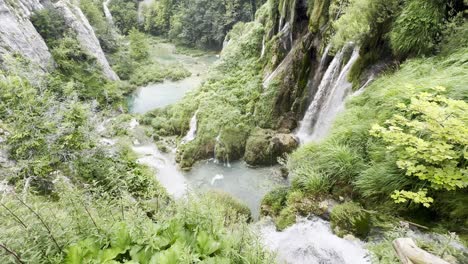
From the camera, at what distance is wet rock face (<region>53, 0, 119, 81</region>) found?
21.4m

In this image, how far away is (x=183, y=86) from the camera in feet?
83.6

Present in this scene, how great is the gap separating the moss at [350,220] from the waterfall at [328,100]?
3028 mm

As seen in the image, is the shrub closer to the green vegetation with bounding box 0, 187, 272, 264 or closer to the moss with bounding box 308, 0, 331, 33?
the green vegetation with bounding box 0, 187, 272, 264

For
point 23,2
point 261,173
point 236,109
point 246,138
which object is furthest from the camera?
point 23,2

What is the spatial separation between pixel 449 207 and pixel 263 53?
42.2 feet

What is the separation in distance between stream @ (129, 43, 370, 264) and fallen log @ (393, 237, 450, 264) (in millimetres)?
1130

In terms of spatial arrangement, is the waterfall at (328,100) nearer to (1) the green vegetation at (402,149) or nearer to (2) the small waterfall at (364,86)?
(2) the small waterfall at (364,86)

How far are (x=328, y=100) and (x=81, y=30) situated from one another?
21.5 meters

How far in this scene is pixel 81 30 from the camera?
22.1 m

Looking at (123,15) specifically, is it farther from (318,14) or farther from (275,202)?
(275,202)

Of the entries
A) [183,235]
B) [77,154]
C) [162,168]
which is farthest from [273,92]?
[183,235]

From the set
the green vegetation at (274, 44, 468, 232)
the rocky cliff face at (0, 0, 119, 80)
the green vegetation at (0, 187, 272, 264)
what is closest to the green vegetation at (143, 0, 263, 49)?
the rocky cliff face at (0, 0, 119, 80)

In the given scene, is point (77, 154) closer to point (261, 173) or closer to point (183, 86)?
point (261, 173)

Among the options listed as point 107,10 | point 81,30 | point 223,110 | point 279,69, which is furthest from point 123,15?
point 279,69
